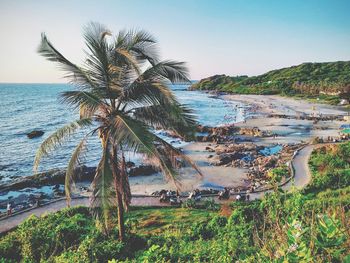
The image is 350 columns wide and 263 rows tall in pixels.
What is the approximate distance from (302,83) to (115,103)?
11925 cm

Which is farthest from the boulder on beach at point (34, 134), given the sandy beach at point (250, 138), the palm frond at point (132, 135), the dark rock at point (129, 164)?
the palm frond at point (132, 135)

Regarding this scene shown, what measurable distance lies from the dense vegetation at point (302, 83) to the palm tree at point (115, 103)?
A: 79.4 m

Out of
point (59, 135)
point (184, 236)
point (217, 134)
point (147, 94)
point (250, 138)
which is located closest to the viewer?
point (59, 135)

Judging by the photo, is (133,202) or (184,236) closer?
(184,236)

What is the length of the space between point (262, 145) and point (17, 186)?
98.6 ft

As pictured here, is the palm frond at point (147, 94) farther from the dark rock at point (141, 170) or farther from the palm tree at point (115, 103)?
the dark rock at point (141, 170)

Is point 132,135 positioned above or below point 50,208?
above

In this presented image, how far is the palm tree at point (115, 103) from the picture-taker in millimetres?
9359

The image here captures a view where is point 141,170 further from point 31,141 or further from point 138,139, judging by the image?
point 31,141

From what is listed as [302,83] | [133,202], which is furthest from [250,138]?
[302,83]

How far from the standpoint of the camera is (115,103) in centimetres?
1070

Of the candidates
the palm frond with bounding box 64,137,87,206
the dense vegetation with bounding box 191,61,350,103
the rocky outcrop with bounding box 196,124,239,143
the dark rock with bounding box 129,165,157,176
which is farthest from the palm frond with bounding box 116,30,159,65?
the dense vegetation with bounding box 191,61,350,103

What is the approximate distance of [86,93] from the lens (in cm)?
969

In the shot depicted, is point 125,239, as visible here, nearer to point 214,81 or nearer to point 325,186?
point 325,186
